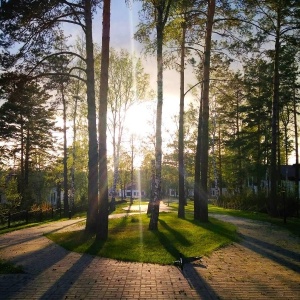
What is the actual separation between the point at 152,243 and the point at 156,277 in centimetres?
364

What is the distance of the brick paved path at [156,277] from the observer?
584 centimetres

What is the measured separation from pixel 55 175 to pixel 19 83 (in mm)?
30541

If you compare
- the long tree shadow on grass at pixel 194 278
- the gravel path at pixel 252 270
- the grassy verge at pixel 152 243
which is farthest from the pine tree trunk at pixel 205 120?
the long tree shadow on grass at pixel 194 278

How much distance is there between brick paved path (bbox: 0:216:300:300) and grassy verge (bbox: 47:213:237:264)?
19.7 inches

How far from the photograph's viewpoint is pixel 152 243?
1050 centimetres

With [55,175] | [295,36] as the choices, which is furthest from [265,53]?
[55,175]

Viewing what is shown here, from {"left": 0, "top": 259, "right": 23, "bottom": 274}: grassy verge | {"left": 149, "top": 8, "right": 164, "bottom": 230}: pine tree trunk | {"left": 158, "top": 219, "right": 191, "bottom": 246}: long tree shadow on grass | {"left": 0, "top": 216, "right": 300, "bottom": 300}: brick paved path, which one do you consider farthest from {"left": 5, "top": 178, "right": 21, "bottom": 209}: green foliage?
{"left": 0, "top": 259, "right": 23, "bottom": 274}: grassy verge

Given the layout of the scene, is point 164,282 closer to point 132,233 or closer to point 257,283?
point 257,283

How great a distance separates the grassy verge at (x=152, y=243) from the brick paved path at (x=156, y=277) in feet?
1.64

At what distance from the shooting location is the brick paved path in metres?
5.84

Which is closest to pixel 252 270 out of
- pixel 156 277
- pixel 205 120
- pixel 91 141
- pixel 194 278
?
pixel 194 278

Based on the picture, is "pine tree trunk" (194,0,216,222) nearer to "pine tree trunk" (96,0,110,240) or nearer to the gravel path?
the gravel path

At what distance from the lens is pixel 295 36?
724 inches

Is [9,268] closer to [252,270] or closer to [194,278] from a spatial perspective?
[194,278]
